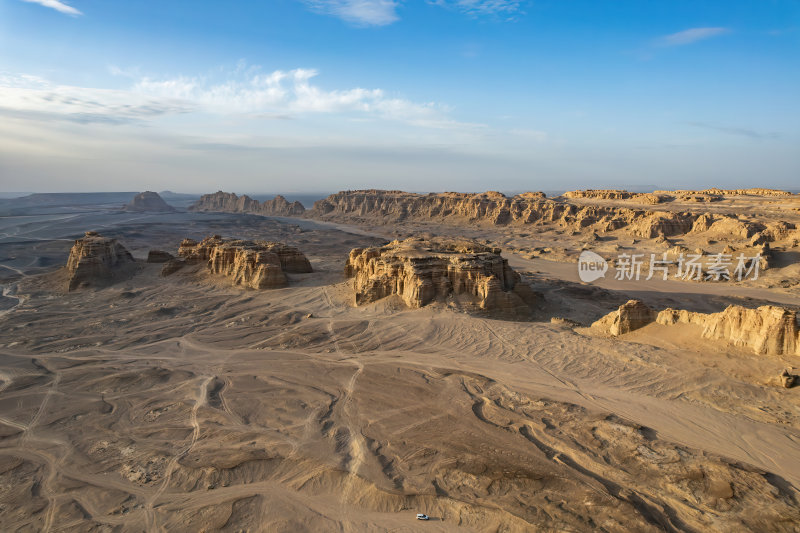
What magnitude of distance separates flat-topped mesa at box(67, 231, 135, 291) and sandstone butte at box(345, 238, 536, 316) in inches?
904

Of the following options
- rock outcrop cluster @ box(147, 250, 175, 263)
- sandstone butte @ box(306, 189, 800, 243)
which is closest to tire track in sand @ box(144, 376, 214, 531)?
rock outcrop cluster @ box(147, 250, 175, 263)

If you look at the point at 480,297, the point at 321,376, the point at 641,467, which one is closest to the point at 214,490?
the point at 321,376

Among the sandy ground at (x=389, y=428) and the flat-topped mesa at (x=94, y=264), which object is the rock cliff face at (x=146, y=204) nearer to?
the flat-topped mesa at (x=94, y=264)

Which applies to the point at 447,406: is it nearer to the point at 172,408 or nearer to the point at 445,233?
the point at 172,408

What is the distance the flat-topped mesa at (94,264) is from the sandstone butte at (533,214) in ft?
211

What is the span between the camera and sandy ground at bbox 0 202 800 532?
9125 millimetres

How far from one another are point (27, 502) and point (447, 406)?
452 inches

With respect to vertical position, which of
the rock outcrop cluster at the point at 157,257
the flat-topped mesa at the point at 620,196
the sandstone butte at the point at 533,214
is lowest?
the rock outcrop cluster at the point at 157,257

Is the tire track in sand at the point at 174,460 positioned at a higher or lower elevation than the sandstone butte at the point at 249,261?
lower

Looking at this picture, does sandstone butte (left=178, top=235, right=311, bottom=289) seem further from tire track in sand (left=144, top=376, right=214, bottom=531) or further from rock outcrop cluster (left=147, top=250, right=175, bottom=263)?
tire track in sand (left=144, top=376, right=214, bottom=531)

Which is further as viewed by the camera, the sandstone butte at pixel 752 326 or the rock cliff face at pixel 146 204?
the rock cliff face at pixel 146 204

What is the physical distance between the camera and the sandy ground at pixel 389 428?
29.9ft

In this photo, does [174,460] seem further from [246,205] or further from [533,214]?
[246,205]

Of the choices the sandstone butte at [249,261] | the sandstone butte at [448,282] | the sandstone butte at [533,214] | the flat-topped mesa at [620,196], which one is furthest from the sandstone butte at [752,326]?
the flat-topped mesa at [620,196]
